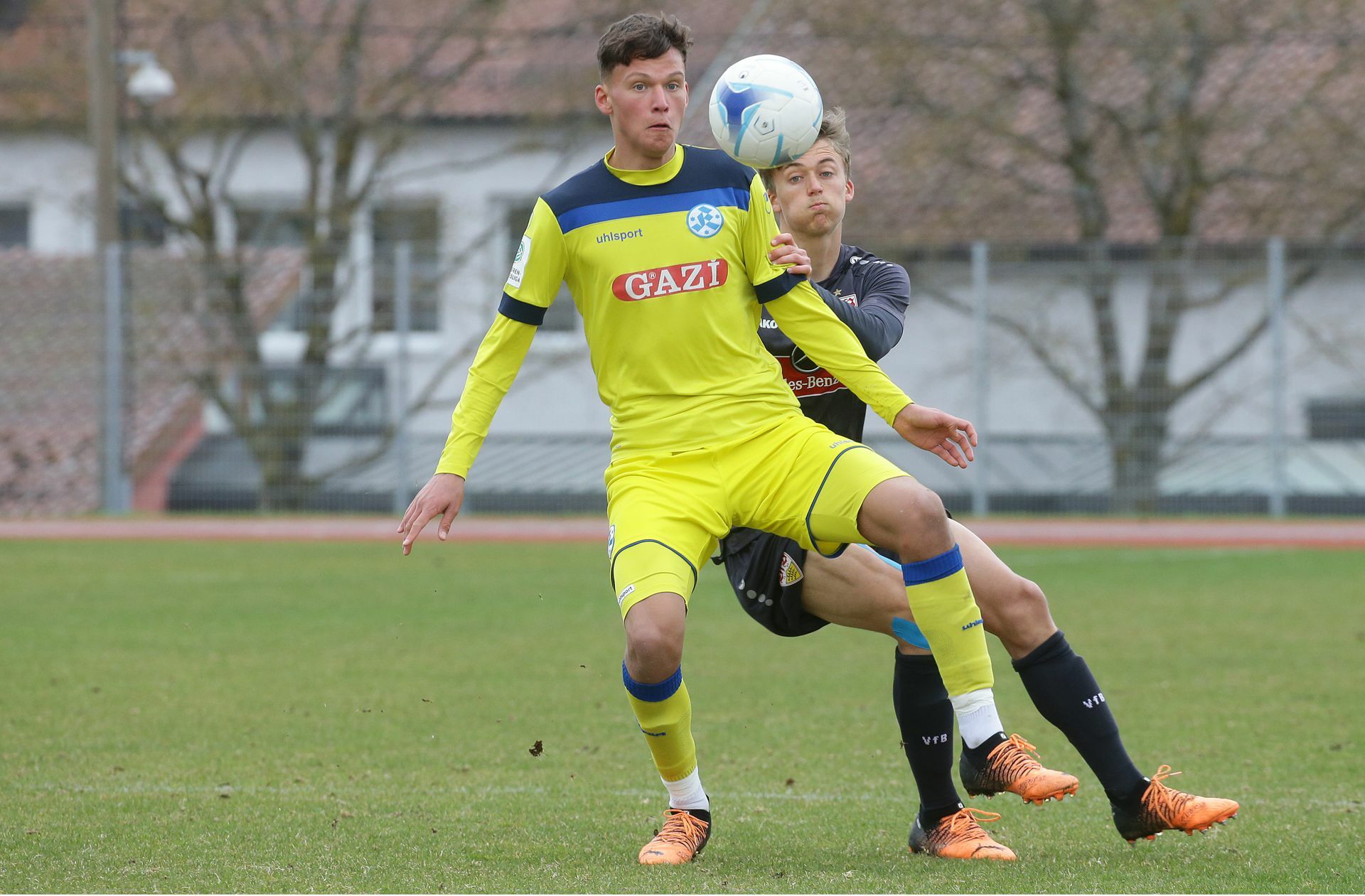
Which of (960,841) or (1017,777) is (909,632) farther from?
(1017,777)

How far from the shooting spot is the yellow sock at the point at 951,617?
170 inches

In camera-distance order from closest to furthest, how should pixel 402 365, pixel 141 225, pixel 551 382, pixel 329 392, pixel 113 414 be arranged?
pixel 551 382 → pixel 402 365 → pixel 329 392 → pixel 113 414 → pixel 141 225

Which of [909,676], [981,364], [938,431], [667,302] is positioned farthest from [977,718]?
[981,364]

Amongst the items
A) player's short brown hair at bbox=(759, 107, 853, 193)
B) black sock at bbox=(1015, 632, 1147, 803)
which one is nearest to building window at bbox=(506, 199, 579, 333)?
player's short brown hair at bbox=(759, 107, 853, 193)

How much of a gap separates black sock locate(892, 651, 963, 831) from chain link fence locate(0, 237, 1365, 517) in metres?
12.2

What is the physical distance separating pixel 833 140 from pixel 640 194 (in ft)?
2.49

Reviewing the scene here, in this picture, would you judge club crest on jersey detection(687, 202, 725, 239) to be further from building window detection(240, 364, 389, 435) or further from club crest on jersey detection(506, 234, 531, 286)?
building window detection(240, 364, 389, 435)

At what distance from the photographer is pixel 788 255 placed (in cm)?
453

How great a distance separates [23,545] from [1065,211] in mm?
11681

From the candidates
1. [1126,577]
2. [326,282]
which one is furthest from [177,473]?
[1126,577]

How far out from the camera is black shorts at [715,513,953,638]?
4957 mm

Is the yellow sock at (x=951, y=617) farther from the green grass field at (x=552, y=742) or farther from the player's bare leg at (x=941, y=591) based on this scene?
the green grass field at (x=552, y=742)

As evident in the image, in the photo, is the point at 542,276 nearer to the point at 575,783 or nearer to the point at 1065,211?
the point at 575,783

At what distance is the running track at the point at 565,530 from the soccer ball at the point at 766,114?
1067 centimetres
